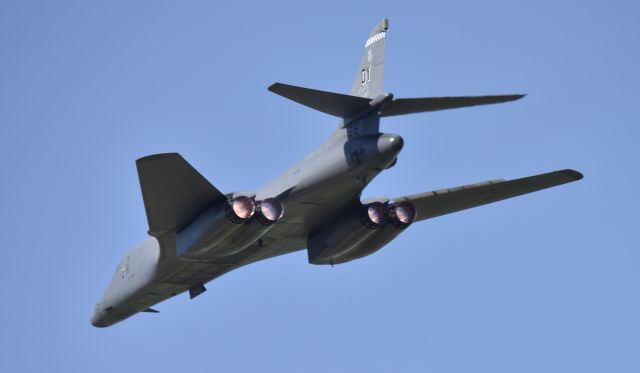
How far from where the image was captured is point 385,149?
23.4 m

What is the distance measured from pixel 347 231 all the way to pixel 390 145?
16.2 ft

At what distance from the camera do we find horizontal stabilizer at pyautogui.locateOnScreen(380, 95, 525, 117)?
22484 millimetres

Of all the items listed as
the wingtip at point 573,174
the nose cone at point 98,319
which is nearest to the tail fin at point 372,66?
the wingtip at point 573,174

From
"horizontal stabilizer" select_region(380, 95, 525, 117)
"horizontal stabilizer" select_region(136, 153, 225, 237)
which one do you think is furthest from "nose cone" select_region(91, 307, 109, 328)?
"horizontal stabilizer" select_region(380, 95, 525, 117)

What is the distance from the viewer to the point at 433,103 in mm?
23359

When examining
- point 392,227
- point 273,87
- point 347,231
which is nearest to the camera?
point 273,87

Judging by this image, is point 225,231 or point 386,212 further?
point 386,212

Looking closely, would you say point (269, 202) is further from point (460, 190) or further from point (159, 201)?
point (460, 190)

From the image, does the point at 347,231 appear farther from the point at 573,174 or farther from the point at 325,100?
the point at 573,174

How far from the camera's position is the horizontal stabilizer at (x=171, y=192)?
2392cm

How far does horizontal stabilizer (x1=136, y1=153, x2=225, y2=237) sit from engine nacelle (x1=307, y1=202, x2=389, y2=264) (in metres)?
3.92

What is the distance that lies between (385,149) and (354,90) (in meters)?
3.46

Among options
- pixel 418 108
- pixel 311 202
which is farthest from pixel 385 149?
pixel 311 202

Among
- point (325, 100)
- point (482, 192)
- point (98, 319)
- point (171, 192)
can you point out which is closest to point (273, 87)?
point (325, 100)
